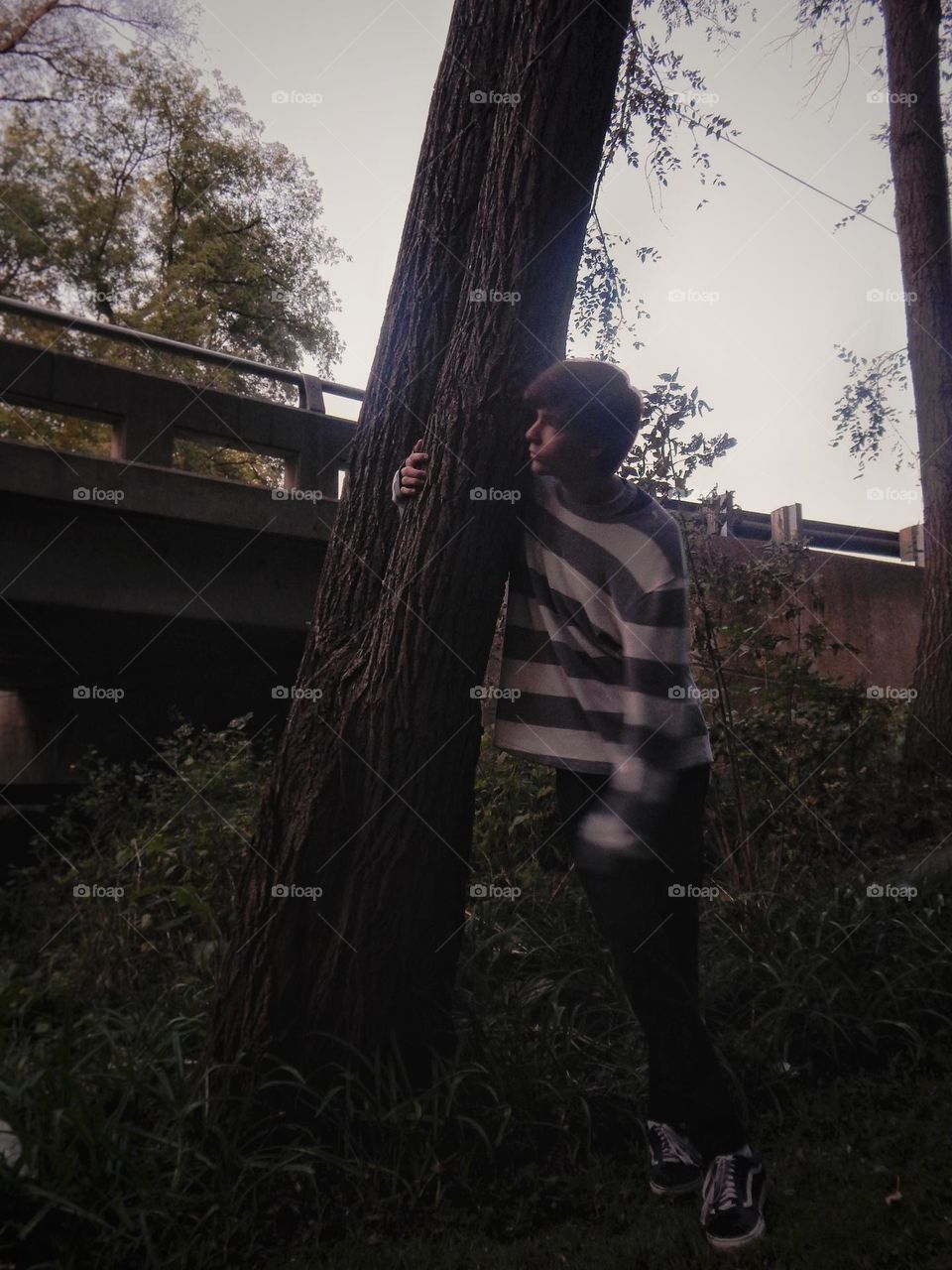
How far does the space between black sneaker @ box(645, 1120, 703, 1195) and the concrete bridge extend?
11.1 feet

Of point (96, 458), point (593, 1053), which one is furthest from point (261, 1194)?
point (96, 458)

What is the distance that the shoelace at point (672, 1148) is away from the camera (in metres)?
2.58

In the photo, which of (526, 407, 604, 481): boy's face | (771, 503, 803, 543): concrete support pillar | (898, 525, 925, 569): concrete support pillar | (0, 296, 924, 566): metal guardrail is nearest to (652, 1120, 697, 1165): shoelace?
(526, 407, 604, 481): boy's face

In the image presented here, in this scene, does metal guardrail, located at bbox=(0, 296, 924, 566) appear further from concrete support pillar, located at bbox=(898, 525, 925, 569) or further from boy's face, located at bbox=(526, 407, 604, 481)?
boy's face, located at bbox=(526, 407, 604, 481)

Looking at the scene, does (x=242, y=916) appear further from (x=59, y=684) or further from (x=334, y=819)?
(x=59, y=684)

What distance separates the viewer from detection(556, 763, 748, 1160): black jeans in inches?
97.8

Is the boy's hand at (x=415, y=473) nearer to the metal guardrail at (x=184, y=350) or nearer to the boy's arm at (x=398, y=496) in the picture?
the boy's arm at (x=398, y=496)

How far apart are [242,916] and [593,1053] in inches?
50.2

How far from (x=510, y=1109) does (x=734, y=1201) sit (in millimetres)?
687

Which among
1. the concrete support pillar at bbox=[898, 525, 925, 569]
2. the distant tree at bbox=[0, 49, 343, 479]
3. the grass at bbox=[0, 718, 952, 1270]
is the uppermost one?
the distant tree at bbox=[0, 49, 343, 479]

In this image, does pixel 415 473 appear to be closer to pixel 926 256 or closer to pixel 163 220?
pixel 926 256

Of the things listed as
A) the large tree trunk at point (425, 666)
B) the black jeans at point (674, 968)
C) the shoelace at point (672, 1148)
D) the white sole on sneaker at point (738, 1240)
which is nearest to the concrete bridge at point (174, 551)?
the large tree trunk at point (425, 666)

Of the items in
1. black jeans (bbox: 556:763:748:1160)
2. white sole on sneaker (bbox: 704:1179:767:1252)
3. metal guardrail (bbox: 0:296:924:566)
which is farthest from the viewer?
metal guardrail (bbox: 0:296:924:566)

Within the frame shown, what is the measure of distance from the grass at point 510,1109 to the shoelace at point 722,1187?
99 mm
